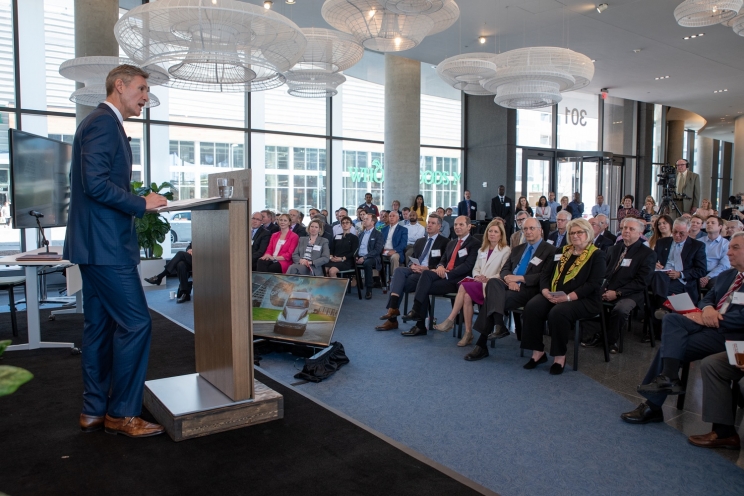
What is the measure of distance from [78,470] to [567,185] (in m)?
15.5

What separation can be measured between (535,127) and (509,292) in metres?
11.2

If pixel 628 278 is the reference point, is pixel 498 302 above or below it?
below

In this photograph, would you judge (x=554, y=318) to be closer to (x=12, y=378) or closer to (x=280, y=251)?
(x=12, y=378)

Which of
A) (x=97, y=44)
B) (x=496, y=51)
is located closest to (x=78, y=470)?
(x=97, y=44)

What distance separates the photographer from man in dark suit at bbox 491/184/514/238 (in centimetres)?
1338

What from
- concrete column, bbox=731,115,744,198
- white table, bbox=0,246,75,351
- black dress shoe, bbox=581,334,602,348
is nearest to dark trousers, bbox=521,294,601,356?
black dress shoe, bbox=581,334,602,348

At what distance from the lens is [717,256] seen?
5.51 m

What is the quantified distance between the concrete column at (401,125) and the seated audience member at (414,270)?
5661 mm

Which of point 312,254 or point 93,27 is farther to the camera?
point 93,27

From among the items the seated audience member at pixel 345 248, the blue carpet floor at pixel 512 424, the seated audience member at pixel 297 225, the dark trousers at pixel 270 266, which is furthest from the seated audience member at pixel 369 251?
the blue carpet floor at pixel 512 424

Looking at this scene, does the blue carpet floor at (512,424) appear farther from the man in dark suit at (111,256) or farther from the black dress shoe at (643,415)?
the man in dark suit at (111,256)

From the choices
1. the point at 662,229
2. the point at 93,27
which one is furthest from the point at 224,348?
the point at 93,27

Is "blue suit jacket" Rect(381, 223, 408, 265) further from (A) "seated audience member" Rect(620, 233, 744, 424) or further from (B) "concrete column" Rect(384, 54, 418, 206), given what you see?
(A) "seated audience member" Rect(620, 233, 744, 424)

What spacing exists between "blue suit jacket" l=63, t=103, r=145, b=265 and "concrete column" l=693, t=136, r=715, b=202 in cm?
2827
